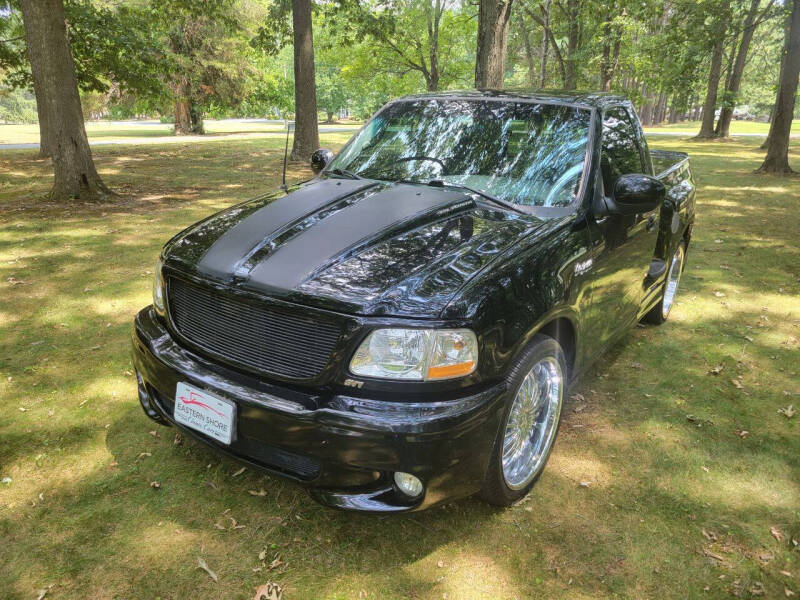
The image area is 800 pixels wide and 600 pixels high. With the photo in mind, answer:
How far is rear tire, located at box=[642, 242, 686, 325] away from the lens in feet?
15.0

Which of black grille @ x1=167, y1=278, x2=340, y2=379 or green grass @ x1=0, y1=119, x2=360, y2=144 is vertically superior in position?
black grille @ x1=167, y1=278, x2=340, y2=379

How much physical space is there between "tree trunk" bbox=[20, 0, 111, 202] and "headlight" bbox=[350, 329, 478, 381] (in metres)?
9.00

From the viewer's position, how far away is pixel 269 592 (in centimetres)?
208

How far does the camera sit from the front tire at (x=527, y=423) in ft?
7.33

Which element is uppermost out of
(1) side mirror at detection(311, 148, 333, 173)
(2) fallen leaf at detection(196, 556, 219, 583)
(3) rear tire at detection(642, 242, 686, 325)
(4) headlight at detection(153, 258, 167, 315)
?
(1) side mirror at detection(311, 148, 333, 173)

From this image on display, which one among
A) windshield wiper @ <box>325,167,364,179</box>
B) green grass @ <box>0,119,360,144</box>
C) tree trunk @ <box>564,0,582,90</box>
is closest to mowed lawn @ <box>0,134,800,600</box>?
windshield wiper @ <box>325,167,364,179</box>

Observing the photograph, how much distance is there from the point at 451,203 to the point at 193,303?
1.27m

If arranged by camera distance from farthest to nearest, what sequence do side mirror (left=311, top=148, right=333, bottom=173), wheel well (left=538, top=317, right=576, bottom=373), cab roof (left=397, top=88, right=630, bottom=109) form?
side mirror (left=311, top=148, right=333, bottom=173)
cab roof (left=397, top=88, right=630, bottom=109)
wheel well (left=538, top=317, right=576, bottom=373)

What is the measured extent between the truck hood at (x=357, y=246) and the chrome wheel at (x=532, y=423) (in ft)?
2.04

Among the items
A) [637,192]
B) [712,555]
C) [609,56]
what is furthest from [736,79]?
[712,555]

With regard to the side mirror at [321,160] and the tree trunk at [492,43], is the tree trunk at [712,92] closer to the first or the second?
the tree trunk at [492,43]

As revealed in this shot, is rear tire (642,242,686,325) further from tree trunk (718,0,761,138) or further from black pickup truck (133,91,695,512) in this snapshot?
tree trunk (718,0,761,138)

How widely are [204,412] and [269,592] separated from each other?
724 mm

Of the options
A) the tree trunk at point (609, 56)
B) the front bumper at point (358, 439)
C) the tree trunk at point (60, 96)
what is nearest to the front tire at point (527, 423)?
the front bumper at point (358, 439)
